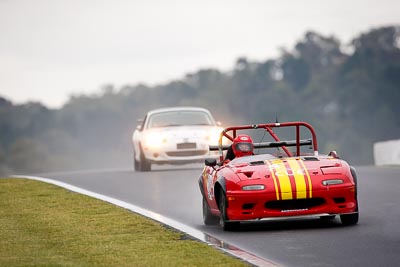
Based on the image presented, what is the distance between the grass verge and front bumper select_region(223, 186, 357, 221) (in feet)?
2.97

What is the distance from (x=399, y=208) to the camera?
61.5 ft

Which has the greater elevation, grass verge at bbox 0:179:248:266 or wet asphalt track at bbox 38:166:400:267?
grass verge at bbox 0:179:248:266

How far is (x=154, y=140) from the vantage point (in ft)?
111

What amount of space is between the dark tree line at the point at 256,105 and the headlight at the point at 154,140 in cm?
9563

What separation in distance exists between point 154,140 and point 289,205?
1764 cm

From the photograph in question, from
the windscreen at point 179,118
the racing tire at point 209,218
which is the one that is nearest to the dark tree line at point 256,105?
the windscreen at point 179,118

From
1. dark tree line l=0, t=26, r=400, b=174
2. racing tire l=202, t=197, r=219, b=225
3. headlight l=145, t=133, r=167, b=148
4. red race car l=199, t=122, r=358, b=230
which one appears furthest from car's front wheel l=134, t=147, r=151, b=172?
dark tree line l=0, t=26, r=400, b=174

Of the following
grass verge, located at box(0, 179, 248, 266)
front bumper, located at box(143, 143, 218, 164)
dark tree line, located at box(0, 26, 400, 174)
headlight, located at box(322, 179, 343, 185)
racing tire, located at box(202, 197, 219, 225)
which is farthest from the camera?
dark tree line, located at box(0, 26, 400, 174)

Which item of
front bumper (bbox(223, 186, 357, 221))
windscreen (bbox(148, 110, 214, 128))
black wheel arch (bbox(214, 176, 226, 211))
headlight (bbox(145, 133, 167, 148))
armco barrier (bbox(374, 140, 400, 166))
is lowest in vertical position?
armco barrier (bbox(374, 140, 400, 166))

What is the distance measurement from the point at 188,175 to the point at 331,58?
13991cm

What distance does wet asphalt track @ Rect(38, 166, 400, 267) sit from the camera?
43.0 ft

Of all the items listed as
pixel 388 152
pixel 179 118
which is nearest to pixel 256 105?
pixel 388 152

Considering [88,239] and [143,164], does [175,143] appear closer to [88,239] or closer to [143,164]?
[143,164]

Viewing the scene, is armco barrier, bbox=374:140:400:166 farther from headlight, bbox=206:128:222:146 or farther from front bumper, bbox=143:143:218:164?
front bumper, bbox=143:143:218:164
